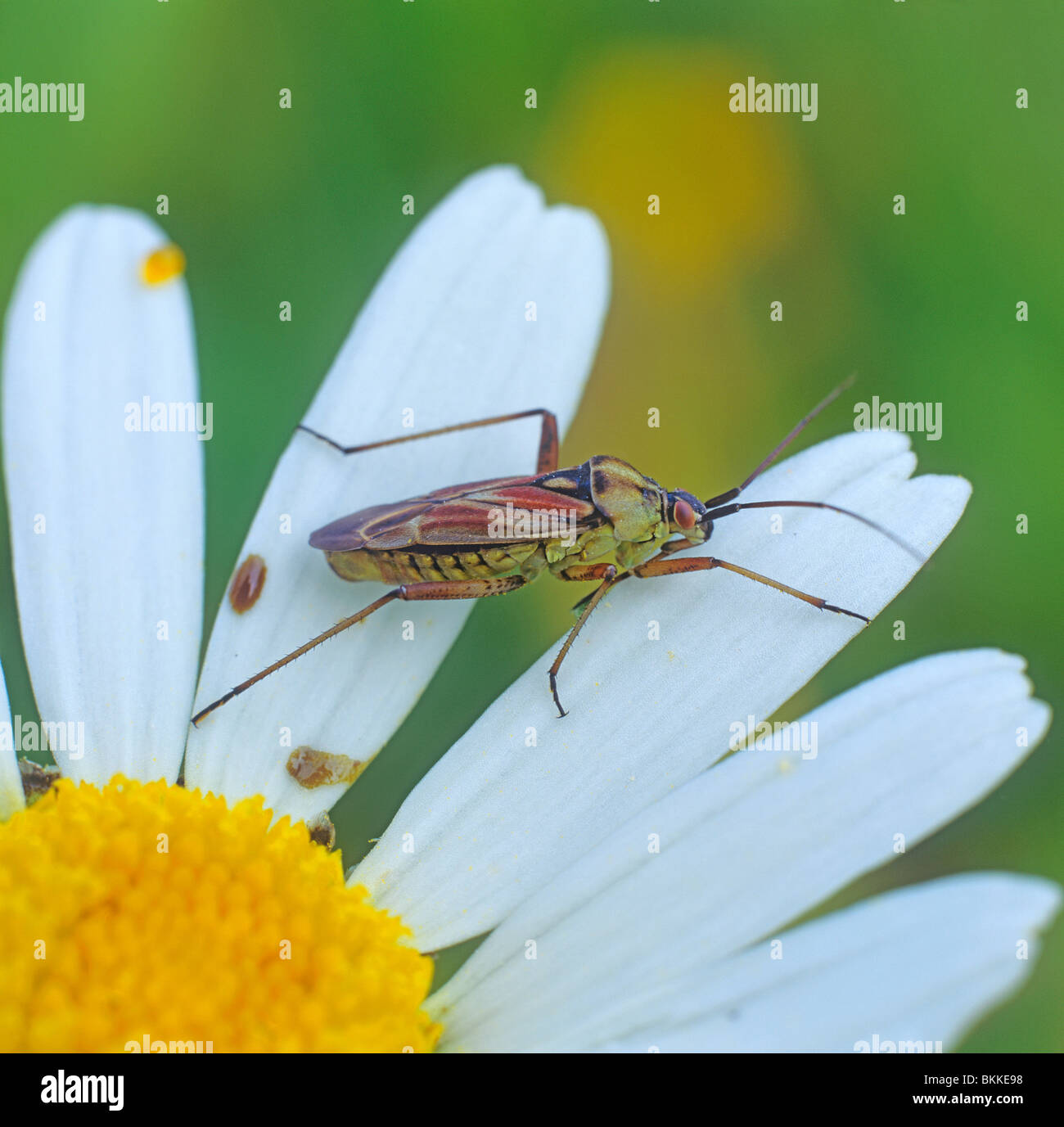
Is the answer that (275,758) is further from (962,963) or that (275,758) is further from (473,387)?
(962,963)

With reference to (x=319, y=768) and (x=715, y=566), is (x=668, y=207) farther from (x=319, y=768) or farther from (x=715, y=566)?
(x=319, y=768)

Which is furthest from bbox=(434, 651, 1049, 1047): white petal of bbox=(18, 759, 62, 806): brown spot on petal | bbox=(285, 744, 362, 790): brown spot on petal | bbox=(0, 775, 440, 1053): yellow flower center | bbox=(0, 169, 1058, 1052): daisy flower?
bbox=(18, 759, 62, 806): brown spot on petal

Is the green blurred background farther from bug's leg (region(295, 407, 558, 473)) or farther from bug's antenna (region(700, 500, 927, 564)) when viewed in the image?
bug's antenna (region(700, 500, 927, 564))

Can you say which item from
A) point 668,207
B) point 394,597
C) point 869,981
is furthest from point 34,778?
point 668,207

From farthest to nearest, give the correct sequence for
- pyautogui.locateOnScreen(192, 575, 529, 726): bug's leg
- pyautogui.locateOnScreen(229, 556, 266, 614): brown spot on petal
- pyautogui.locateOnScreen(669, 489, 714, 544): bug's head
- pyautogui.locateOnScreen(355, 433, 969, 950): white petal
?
pyautogui.locateOnScreen(669, 489, 714, 544): bug's head < pyautogui.locateOnScreen(229, 556, 266, 614): brown spot on petal < pyautogui.locateOnScreen(192, 575, 529, 726): bug's leg < pyautogui.locateOnScreen(355, 433, 969, 950): white petal

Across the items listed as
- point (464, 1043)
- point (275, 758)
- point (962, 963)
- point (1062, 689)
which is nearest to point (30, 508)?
point (275, 758)
